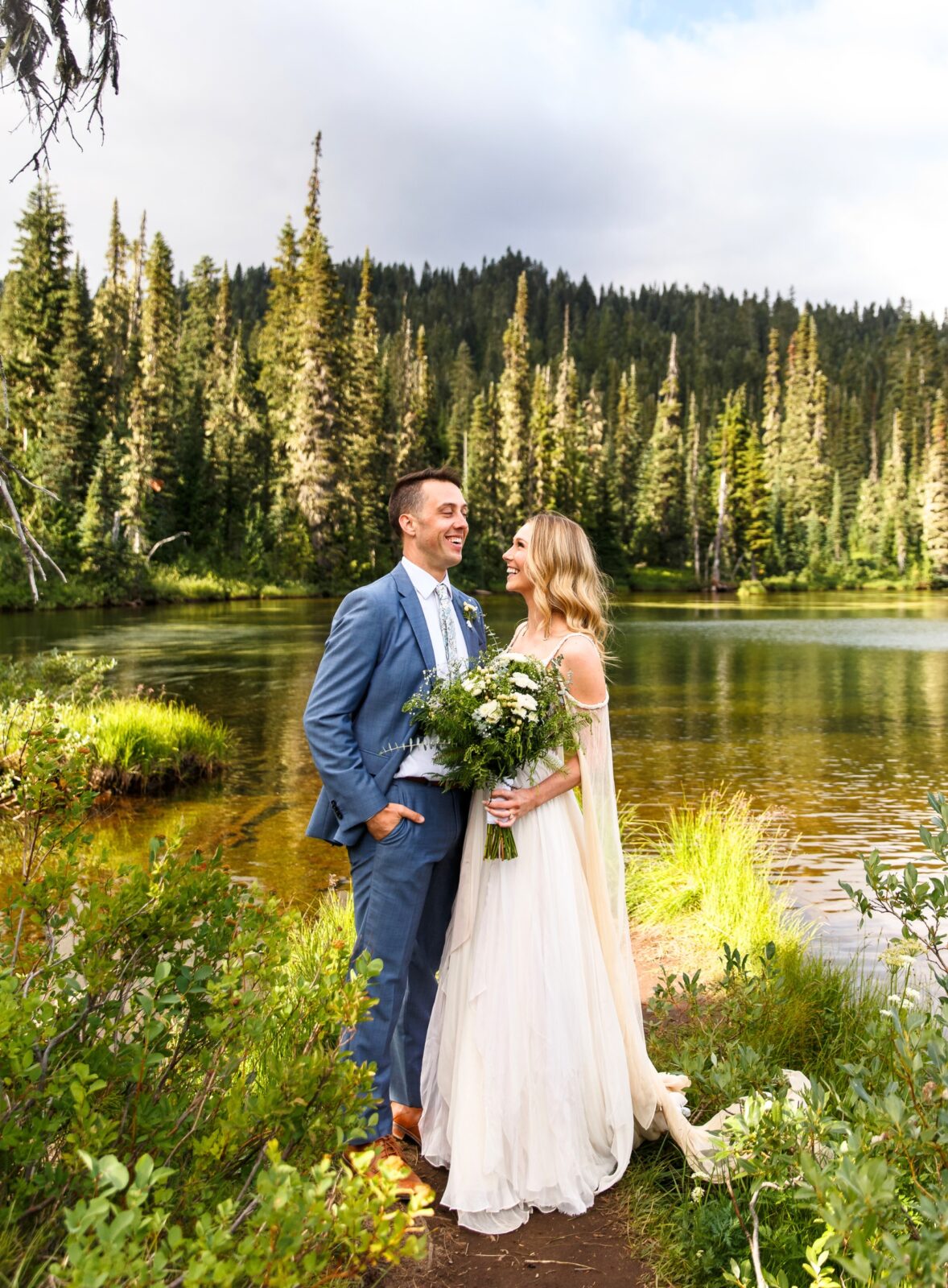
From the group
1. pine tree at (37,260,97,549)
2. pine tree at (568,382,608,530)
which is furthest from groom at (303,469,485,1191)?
pine tree at (568,382,608,530)

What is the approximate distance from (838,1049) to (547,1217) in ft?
5.29

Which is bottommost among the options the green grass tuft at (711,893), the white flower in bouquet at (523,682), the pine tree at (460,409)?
the green grass tuft at (711,893)

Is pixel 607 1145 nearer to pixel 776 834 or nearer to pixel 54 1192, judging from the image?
pixel 54 1192

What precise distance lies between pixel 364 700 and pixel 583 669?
2.59 feet

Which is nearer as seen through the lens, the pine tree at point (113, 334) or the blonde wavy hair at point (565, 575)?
the blonde wavy hair at point (565, 575)

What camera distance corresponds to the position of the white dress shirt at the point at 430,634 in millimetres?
3584

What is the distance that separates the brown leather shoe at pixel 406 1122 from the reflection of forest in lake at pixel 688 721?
7.47ft

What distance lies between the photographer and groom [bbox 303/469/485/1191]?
11.5 ft

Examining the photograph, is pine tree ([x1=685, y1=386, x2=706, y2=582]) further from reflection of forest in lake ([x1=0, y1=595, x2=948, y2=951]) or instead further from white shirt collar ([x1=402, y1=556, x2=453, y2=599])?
white shirt collar ([x1=402, y1=556, x2=453, y2=599])

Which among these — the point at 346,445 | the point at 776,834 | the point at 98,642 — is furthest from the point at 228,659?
the point at 346,445

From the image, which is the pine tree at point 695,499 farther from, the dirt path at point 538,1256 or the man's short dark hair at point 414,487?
the dirt path at point 538,1256

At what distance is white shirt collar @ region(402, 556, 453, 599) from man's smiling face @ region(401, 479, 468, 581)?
0.07 feet

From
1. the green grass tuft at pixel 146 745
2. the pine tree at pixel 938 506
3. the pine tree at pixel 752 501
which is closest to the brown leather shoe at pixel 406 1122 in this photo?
the green grass tuft at pixel 146 745

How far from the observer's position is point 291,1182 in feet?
6.15
